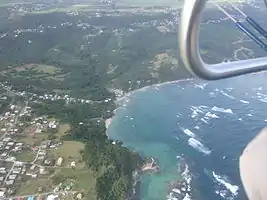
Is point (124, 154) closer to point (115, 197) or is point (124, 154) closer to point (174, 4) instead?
point (115, 197)

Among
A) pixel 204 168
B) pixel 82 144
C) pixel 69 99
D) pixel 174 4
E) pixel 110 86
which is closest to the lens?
pixel 204 168

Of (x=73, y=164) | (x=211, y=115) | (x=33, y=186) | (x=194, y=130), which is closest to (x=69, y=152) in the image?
(x=73, y=164)

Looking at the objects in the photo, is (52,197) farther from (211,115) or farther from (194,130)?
(211,115)

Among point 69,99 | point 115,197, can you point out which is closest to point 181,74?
point 69,99

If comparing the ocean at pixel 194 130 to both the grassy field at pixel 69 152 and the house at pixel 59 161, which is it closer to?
the grassy field at pixel 69 152

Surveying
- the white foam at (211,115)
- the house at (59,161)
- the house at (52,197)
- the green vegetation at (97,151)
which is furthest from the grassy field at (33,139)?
the white foam at (211,115)

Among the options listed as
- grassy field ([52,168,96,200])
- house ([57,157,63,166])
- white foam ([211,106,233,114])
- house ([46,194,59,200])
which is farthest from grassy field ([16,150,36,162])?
white foam ([211,106,233,114])

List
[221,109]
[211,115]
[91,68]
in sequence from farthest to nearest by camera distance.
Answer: [91,68] → [221,109] → [211,115]
